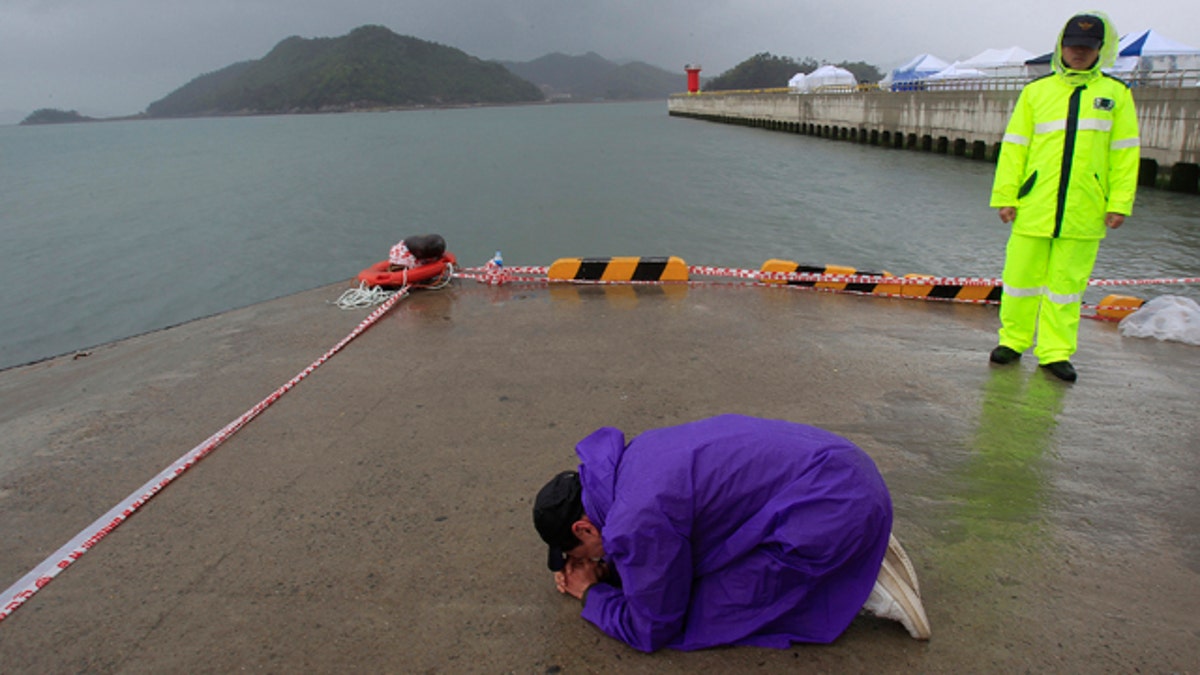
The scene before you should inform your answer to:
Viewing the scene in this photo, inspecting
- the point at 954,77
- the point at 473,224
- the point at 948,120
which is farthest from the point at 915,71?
the point at 473,224

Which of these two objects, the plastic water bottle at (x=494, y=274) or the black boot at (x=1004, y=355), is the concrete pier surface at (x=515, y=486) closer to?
the black boot at (x=1004, y=355)

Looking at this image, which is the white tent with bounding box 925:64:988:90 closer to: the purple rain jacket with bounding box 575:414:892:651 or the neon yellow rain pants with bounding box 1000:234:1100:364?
the neon yellow rain pants with bounding box 1000:234:1100:364

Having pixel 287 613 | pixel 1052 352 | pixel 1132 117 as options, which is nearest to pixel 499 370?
pixel 287 613

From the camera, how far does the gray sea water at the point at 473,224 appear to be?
44.8 ft

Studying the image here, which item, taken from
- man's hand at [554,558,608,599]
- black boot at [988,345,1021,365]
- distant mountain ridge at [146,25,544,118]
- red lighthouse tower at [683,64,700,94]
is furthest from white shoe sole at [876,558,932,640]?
distant mountain ridge at [146,25,544,118]

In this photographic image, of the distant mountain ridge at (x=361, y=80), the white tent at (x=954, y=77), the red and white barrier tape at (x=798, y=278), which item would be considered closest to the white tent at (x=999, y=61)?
the white tent at (x=954, y=77)

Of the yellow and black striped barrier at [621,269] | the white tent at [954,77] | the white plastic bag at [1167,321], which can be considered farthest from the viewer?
the white tent at [954,77]

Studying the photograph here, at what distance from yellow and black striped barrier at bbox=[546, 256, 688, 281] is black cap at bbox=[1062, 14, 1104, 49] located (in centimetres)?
389

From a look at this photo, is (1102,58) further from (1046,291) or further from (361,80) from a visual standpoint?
(361,80)

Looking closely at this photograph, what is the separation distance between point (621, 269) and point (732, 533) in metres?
5.43

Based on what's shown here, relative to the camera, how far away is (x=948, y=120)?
1152 inches

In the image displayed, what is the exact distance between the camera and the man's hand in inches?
102

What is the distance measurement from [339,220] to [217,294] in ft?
24.3

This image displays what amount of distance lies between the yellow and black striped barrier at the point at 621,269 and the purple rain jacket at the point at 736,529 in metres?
5.16
